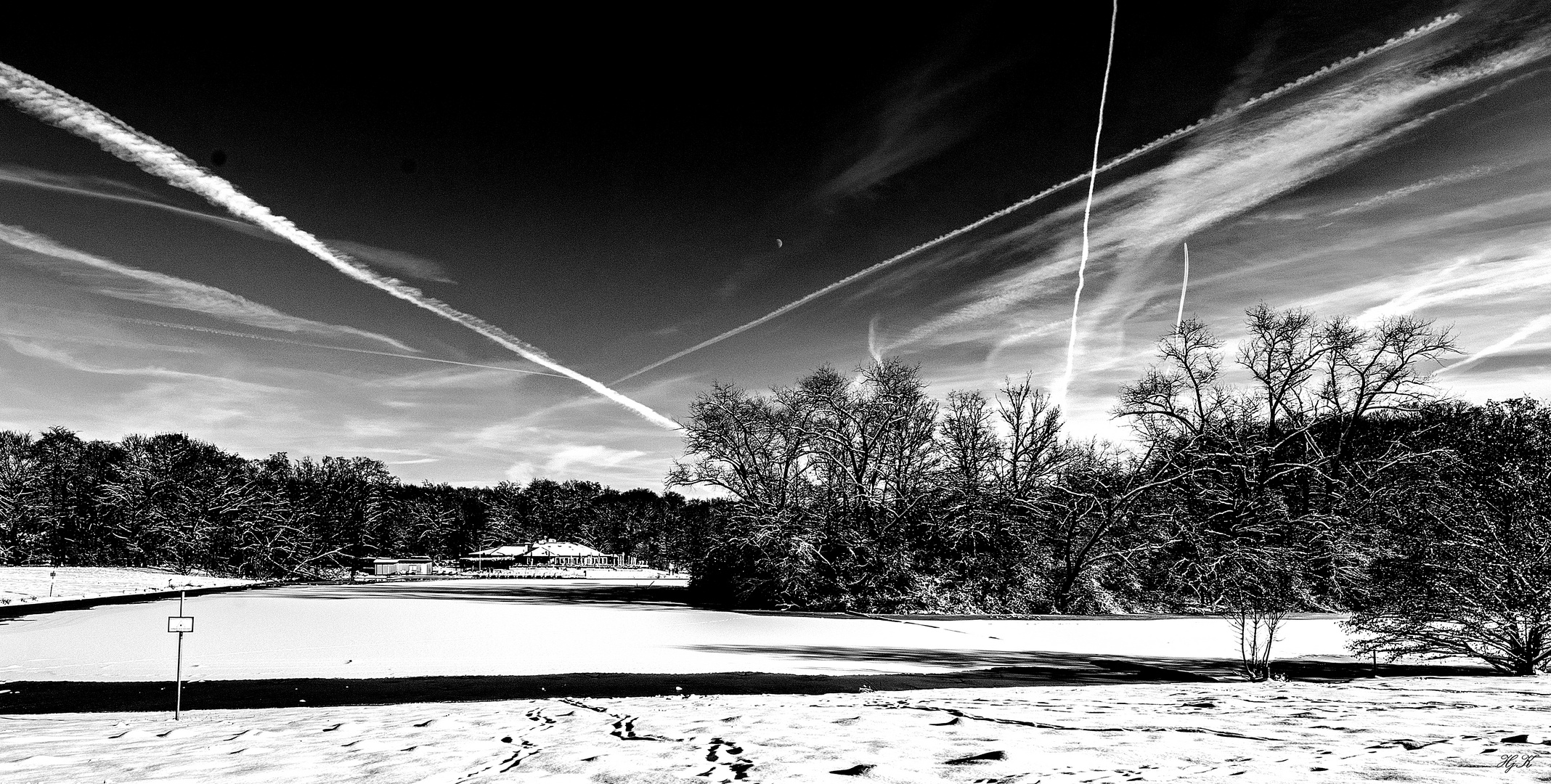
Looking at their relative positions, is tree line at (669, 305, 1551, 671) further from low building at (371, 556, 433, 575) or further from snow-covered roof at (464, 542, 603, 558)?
snow-covered roof at (464, 542, 603, 558)

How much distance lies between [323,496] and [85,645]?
8915cm

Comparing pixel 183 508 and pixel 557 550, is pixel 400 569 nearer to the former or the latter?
pixel 557 550

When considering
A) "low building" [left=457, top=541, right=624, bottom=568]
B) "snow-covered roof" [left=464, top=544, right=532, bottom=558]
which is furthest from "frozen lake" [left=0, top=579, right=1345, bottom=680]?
"snow-covered roof" [left=464, top=544, right=532, bottom=558]

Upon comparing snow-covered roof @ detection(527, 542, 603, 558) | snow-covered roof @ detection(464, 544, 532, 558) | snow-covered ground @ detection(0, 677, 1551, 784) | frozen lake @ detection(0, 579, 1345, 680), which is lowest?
snow-covered roof @ detection(464, 544, 532, 558)

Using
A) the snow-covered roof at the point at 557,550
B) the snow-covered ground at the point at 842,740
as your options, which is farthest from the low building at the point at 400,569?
the snow-covered ground at the point at 842,740

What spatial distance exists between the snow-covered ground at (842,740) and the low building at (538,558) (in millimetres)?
112723

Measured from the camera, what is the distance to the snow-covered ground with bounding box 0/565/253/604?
4278cm

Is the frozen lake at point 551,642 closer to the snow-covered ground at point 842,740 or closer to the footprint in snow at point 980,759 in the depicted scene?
the snow-covered ground at point 842,740

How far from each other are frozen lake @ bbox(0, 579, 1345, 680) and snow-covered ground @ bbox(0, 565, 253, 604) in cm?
1511

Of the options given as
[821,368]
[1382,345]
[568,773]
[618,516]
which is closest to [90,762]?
[568,773]

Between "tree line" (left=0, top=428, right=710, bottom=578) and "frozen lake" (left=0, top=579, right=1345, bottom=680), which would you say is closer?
"frozen lake" (left=0, top=579, right=1345, bottom=680)

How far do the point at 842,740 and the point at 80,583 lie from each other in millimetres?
65051

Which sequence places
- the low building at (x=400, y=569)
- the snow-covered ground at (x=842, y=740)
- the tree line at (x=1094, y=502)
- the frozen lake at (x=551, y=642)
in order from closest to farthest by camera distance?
the snow-covered ground at (x=842, y=740)
the frozen lake at (x=551, y=642)
the tree line at (x=1094, y=502)
the low building at (x=400, y=569)

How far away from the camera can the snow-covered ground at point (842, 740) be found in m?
5.73
